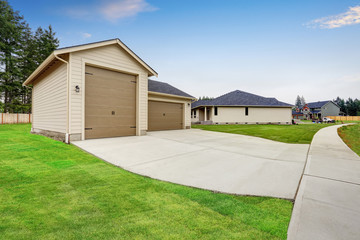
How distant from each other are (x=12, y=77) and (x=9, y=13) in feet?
27.9

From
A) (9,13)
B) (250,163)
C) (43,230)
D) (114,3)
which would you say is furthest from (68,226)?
(9,13)

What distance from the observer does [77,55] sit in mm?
6551

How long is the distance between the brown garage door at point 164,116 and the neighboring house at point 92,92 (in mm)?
Answer: 2464

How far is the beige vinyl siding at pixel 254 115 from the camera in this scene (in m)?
23.5

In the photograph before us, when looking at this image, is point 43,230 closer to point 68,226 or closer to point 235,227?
point 68,226

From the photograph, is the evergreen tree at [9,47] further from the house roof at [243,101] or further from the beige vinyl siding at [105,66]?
the house roof at [243,101]

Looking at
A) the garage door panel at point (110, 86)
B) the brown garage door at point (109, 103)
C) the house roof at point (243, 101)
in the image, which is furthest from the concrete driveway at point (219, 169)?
the house roof at point (243, 101)

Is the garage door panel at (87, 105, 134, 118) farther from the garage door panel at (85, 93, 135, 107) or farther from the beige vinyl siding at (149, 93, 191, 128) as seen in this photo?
the beige vinyl siding at (149, 93, 191, 128)

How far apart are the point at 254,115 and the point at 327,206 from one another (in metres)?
23.7

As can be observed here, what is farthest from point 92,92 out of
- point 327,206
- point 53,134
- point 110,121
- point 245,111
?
point 245,111

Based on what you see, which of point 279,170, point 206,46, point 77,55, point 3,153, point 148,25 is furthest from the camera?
point 206,46

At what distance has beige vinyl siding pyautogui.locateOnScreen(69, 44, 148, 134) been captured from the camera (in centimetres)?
644

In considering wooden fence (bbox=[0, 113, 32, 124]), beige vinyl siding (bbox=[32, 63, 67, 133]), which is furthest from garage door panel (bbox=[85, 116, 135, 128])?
wooden fence (bbox=[0, 113, 32, 124])

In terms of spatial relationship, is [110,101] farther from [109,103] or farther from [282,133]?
[282,133]
